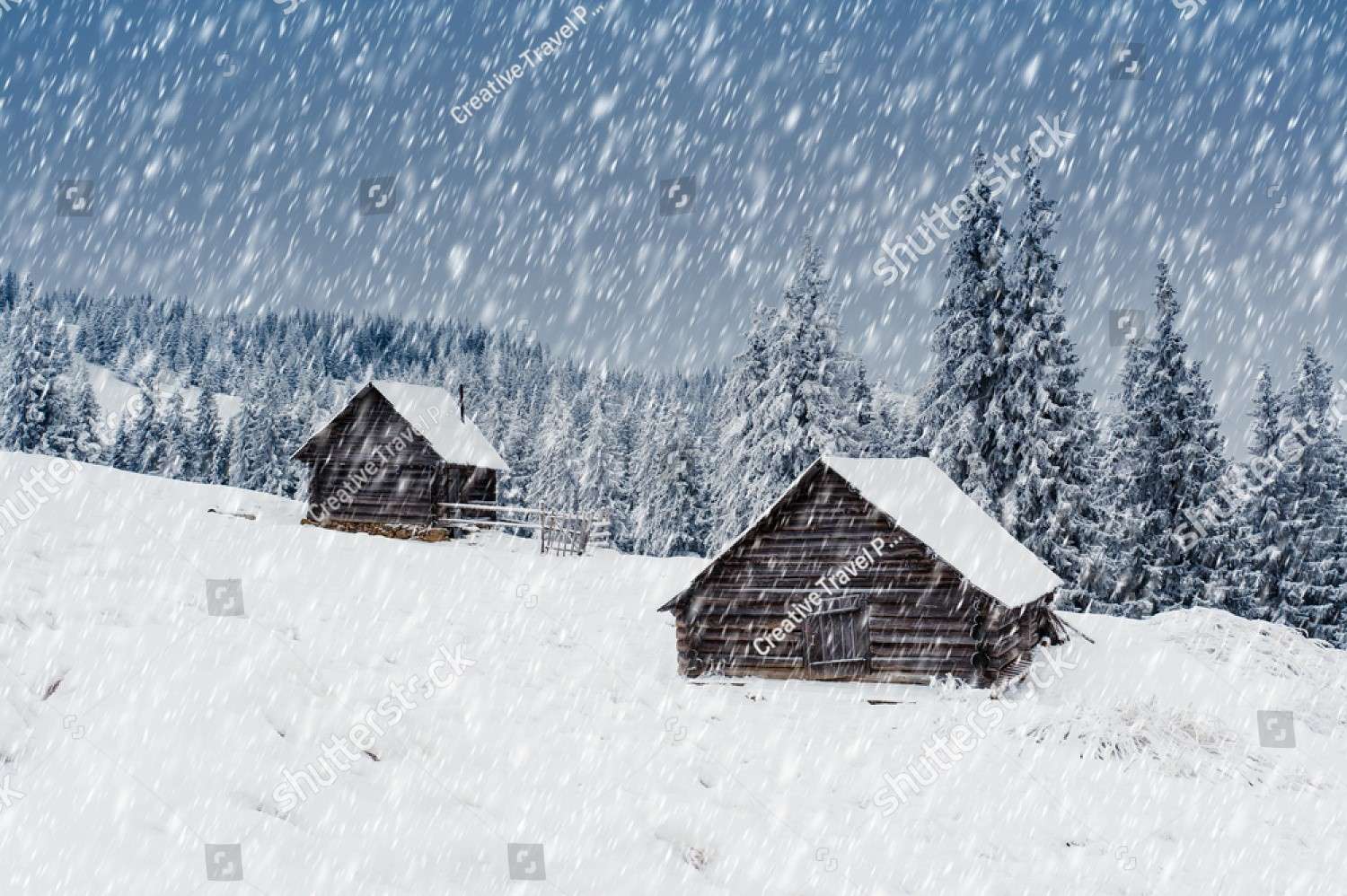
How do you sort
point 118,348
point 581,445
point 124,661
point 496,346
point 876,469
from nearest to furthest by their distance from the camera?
point 124,661, point 876,469, point 581,445, point 118,348, point 496,346

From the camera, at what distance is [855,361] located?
112 ft

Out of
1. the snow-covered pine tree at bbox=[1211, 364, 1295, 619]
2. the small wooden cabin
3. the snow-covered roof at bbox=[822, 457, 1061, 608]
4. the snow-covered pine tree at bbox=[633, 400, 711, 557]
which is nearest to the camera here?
the snow-covered roof at bbox=[822, 457, 1061, 608]

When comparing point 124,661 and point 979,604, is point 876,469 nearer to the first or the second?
point 979,604

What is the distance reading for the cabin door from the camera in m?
18.0

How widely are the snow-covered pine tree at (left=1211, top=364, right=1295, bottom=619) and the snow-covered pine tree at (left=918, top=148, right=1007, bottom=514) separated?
40.8ft

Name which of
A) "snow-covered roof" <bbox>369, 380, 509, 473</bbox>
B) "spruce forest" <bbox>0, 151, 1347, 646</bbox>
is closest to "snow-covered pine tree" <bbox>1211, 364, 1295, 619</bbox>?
"spruce forest" <bbox>0, 151, 1347, 646</bbox>

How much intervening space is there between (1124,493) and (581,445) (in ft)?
132

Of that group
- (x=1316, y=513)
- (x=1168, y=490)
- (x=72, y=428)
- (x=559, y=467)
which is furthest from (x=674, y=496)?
(x=72, y=428)

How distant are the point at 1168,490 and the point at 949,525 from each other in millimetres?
19103

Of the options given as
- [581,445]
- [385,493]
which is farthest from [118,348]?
[385,493]

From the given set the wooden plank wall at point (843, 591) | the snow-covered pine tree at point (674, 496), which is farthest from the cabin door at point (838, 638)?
the snow-covered pine tree at point (674, 496)

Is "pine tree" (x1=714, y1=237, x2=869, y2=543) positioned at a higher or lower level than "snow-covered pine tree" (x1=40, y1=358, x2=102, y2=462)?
higher

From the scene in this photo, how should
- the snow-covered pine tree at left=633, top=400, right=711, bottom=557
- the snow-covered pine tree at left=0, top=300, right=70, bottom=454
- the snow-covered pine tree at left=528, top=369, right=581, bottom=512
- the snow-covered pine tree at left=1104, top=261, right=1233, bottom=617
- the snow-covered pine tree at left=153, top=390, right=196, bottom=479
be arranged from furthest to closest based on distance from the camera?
the snow-covered pine tree at left=153, top=390, right=196, bottom=479, the snow-covered pine tree at left=528, top=369, right=581, bottom=512, the snow-covered pine tree at left=633, top=400, right=711, bottom=557, the snow-covered pine tree at left=0, top=300, right=70, bottom=454, the snow-covered pine tree at left=1104, top=261, right=1233, bottom=617

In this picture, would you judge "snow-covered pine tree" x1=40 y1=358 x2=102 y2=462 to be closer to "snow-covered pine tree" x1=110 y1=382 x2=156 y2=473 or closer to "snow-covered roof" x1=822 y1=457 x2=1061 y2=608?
"snow-covered pine tree" x1=110 y1=382 x2=156 y2=473
